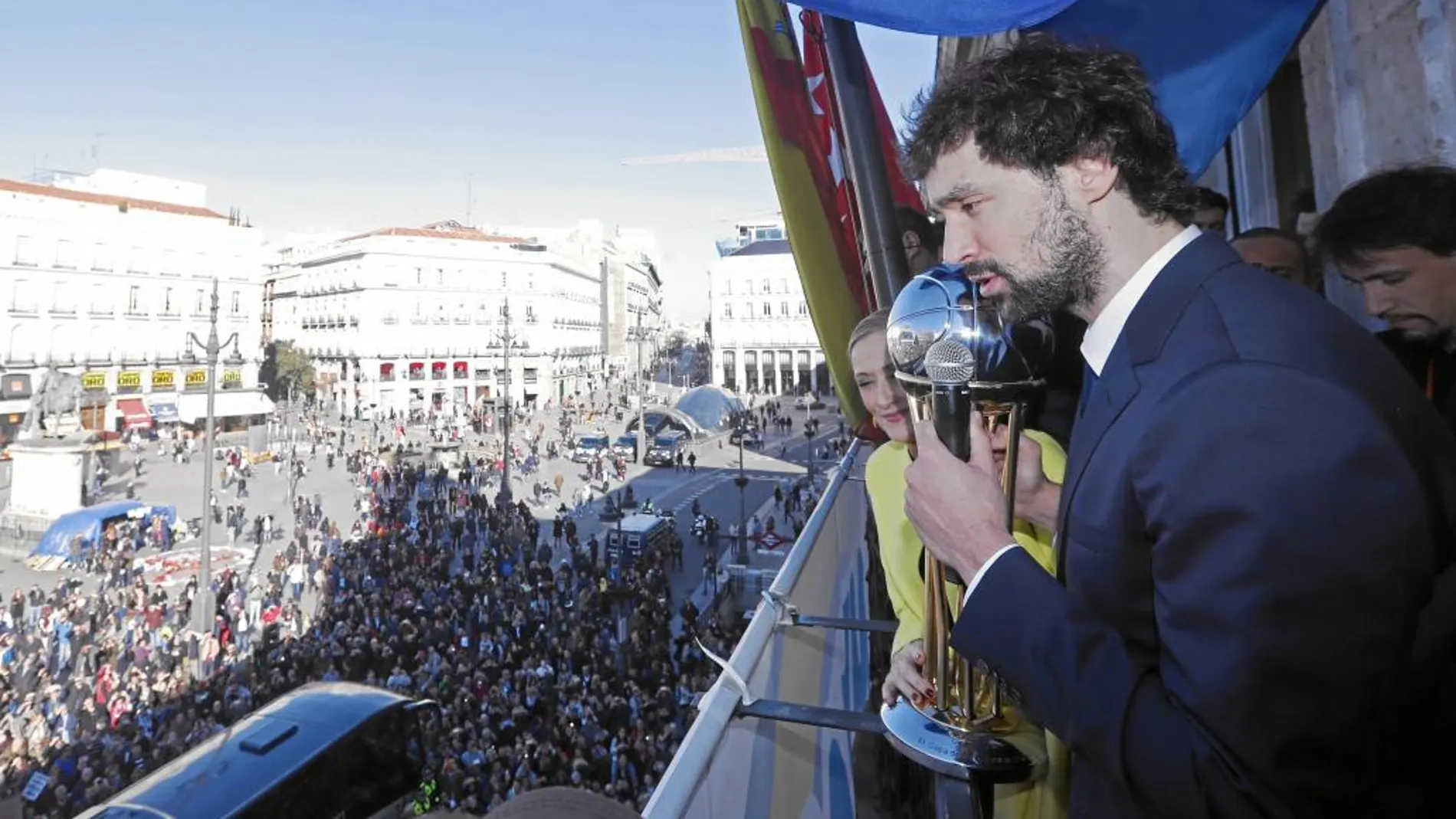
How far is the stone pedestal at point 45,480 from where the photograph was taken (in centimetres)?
2284

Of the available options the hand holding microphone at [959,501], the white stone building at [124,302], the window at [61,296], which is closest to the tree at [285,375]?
the white stone building at [124,302]

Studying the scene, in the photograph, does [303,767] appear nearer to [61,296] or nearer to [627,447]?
[627,447]

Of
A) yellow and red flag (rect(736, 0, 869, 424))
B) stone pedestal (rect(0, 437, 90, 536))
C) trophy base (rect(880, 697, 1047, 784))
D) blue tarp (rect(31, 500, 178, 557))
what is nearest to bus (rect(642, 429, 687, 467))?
blue tarp (rect(31, 500, 178, 557))

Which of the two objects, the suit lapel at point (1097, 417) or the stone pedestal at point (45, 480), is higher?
the suit lapel at point (1097, 417)

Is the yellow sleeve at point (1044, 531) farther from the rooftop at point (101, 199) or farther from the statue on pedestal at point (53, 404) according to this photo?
the rooftop at point (101, 199)

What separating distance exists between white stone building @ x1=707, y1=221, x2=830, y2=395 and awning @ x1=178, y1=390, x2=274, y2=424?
40.1m

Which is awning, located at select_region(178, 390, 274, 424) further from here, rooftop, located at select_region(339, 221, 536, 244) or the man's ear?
the man's ear

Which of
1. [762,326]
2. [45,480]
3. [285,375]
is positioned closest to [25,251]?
[285,375]

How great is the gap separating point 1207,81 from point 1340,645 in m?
2.67

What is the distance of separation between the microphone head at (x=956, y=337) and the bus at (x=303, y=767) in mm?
7547

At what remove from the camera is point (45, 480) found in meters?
22.9

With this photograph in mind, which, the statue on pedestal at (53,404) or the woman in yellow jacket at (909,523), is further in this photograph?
the statue on pedestal at (53,404)

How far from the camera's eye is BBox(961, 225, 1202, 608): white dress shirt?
1146mm

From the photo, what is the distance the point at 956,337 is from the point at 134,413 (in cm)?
5340
